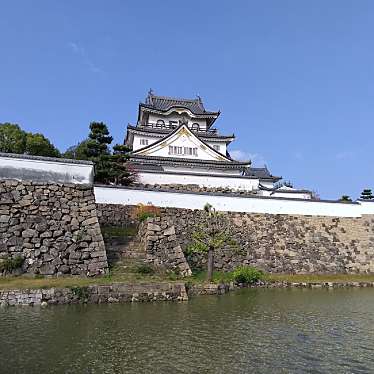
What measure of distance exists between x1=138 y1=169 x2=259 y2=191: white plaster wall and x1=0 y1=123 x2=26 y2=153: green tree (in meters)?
7.91

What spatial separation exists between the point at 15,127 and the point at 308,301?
71.4 feet

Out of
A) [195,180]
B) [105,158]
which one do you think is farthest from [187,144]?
[105,158]

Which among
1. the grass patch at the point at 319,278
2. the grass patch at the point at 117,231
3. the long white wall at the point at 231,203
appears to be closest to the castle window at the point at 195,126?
the long white wall at the point at 231,203

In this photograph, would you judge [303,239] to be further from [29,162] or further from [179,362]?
[179,362]


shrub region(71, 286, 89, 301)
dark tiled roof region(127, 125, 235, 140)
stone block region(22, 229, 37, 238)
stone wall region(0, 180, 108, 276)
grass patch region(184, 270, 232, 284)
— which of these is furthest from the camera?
dark tiled roof region(127, 125, 235, 140)

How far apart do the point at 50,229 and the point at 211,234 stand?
516 centimetres

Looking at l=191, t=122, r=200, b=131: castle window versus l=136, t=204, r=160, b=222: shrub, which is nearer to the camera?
l=136, t=204, r=160, b=222: shrub

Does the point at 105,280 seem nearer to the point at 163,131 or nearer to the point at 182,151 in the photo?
the point at 182,151

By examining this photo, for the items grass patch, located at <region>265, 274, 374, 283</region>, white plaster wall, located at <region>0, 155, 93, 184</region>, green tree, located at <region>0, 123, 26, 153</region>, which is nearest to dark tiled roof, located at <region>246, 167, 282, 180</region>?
grass patch, located at <region>265, 274, 374, 283</region>

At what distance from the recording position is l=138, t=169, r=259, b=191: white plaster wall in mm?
24967

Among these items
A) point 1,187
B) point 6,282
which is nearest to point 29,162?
point 1,187

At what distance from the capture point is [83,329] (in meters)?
7.01

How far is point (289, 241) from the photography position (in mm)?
17750

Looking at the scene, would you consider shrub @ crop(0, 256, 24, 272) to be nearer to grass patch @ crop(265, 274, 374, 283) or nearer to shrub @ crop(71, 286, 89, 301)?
shrub @ crop(71, 286, 89, 301)
